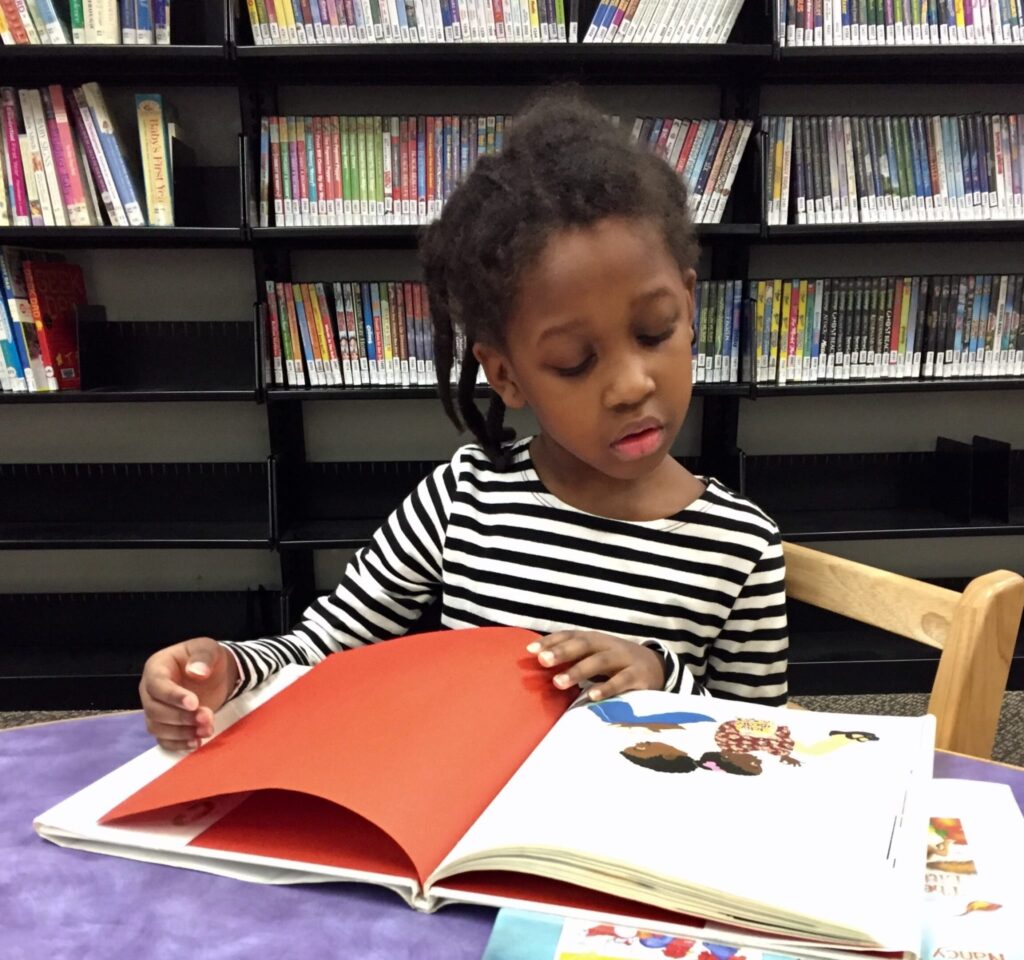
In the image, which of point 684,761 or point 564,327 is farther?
point 564,327

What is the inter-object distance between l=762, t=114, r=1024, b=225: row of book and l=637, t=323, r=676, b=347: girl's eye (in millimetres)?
1301

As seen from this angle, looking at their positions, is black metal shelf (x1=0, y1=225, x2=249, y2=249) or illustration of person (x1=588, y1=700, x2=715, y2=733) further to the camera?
black metal shelf (x1=0, y1=225, x2=249, y2=249)

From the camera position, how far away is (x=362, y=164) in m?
1.81

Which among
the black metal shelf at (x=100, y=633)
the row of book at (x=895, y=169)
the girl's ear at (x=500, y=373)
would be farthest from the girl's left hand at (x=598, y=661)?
the black metal shelf at (x=100, y=633)

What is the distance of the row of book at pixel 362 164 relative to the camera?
1.80 m

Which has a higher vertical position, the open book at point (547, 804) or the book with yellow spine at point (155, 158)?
the book with yellow spine at point (155, 158)

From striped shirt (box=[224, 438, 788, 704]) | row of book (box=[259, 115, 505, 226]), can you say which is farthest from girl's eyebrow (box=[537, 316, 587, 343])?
row of book (box=[259, 115, 505, 226])

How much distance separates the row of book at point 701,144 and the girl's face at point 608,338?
1.24 m

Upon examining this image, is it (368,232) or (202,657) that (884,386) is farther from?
(202,657)

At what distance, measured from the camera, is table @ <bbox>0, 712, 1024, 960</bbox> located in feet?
1.28

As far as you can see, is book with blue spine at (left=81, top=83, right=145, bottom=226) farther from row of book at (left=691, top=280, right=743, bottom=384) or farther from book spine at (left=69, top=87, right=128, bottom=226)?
row of book at (left=691, top=280, right=743, bottom=384)

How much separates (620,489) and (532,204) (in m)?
0.30

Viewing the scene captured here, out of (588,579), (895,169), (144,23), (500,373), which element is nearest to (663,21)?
(895,169)

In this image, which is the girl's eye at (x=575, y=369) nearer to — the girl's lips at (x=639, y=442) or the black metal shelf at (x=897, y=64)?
the girl's lips at (x=639, y=442)
